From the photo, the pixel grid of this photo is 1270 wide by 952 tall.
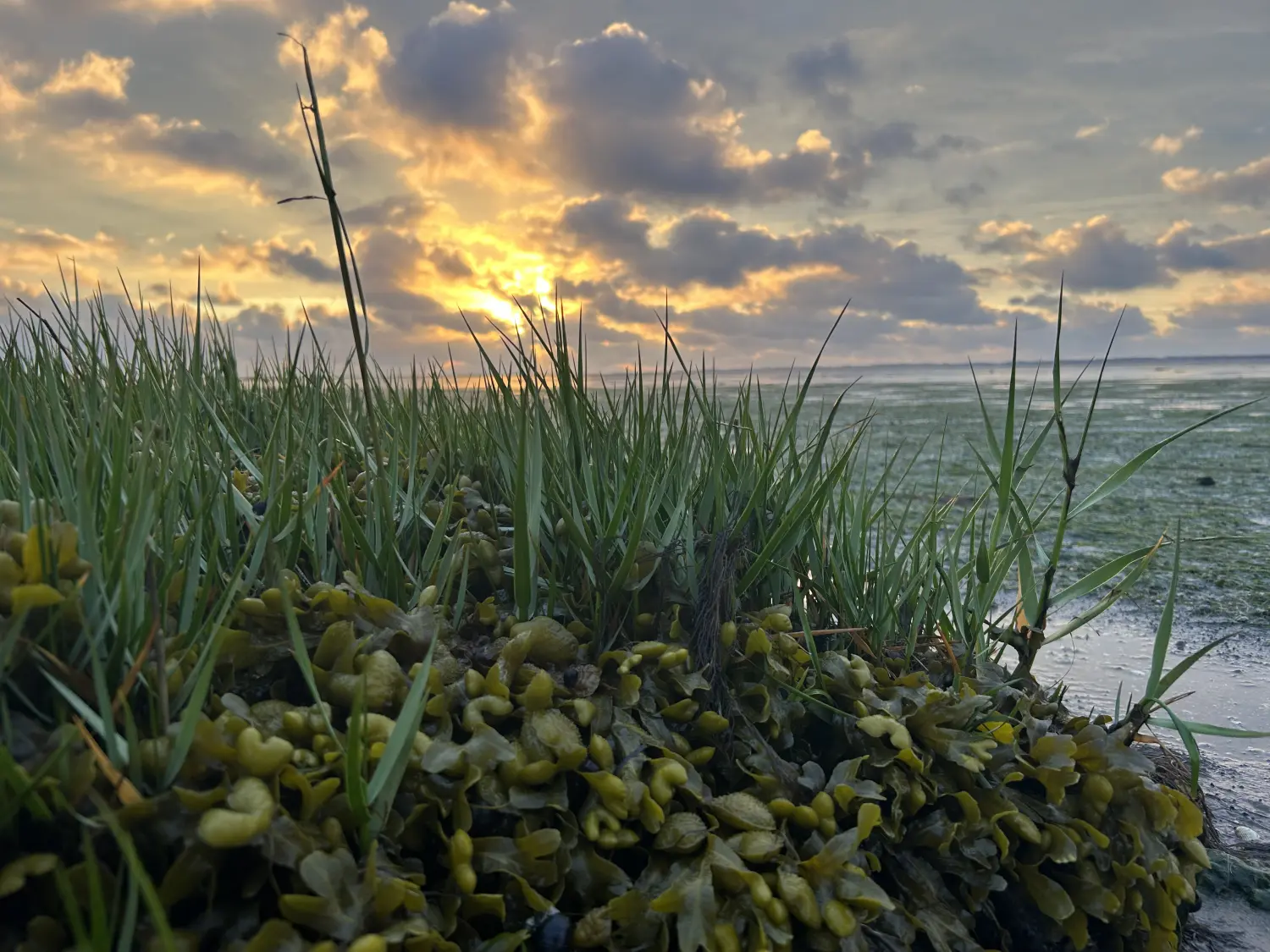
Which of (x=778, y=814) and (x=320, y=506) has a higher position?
A: (x=320, y=506)

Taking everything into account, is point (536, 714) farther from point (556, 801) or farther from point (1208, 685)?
point (1208, 685)

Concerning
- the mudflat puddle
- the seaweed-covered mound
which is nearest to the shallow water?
the mudflat puddle

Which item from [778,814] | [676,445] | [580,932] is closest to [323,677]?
[580,932]

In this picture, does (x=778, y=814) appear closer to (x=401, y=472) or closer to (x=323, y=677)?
(x=323, y=677)

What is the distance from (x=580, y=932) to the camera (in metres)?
1.40

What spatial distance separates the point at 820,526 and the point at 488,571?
0.95 m

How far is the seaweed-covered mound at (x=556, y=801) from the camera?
1209mm

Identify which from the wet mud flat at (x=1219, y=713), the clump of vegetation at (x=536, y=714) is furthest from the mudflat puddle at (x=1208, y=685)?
the clump of vegetation at (x=536, y=714)

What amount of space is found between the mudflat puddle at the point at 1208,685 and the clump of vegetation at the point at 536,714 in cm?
79

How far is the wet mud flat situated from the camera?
222 cm

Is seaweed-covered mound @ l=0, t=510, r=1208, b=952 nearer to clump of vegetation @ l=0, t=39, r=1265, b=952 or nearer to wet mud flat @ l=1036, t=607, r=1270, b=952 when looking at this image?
clump of vegetation @ l=0, t=39, r=1265, b=952

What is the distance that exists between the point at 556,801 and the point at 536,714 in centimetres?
16

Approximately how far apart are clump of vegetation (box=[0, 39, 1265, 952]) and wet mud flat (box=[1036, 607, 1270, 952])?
0.39 m

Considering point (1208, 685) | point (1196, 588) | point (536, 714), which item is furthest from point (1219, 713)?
point (536, 714)
